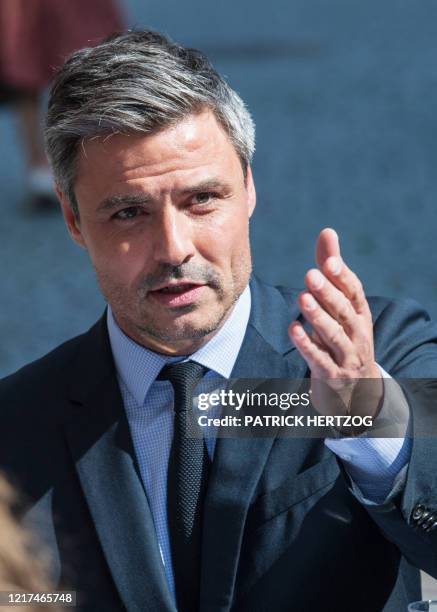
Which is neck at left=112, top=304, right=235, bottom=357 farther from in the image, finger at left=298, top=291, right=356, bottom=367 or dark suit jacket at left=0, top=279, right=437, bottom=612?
finger at left=298, top=291, right=356, bottom=367

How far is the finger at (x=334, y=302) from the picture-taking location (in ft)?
7.58

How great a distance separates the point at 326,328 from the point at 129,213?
0.64m

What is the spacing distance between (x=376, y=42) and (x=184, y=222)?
9.24 meters

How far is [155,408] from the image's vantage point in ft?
9.20

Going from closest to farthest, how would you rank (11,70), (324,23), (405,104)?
(11,70) → (405,104) → (324,23)

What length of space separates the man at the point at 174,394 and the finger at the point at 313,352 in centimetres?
27

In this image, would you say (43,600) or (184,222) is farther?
(184,222)

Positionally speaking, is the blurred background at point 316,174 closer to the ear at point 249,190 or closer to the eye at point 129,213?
the ear at point 249,190

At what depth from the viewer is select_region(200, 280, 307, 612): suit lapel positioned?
262 centimetres

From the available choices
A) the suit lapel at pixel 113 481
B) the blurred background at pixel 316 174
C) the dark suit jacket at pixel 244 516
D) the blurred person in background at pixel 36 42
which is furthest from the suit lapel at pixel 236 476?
the blurred person in background at pixel 36 42

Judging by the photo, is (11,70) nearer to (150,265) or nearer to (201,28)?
(150,265)

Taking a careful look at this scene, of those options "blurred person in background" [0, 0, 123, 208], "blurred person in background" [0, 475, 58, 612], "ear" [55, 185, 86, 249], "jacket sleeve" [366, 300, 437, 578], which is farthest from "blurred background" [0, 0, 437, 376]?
"blurred person in background" [0, 475, 58, 612]

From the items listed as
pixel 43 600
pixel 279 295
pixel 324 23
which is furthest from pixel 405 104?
pixel 43 600

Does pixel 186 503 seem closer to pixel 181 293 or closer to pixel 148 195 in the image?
pixel 181 293
